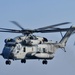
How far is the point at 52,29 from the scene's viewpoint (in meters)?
70.0

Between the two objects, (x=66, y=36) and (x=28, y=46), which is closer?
(x=28, y=46)

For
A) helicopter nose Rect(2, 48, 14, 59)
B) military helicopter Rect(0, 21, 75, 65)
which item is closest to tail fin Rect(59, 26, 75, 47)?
military helicopter Rect(0, 21, 75, 65)

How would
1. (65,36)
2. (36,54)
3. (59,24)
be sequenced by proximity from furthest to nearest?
(65,36)
(36,54)
(59,24)

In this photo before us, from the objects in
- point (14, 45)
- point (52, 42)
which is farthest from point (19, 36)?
point (52, 42)

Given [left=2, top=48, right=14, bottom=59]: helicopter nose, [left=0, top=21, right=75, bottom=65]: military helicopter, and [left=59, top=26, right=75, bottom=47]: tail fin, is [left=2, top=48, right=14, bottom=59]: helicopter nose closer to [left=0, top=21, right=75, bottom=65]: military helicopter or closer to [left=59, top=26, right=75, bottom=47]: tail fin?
[left=0, top=21, right=75, bottom=65]: military helicopter

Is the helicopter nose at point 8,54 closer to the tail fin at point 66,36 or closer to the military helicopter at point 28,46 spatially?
the military helicopter at point 28,46

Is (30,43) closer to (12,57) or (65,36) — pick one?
(12,57)

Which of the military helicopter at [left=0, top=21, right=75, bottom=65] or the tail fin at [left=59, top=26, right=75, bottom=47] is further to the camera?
the tail fin at [left=59, top=26, right=75, bottom=47]

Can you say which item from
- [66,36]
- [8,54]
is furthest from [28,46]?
[66,36]

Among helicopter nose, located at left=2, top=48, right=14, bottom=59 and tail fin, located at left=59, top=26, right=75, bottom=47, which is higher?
helicopter nose, located at left=2, top=48, right=14, bottom=59

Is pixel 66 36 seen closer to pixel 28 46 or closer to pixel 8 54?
pixel 28 46

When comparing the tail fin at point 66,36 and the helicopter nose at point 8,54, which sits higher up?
the helicopter nose at point 8,54

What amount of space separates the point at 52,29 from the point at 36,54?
17.5 ft

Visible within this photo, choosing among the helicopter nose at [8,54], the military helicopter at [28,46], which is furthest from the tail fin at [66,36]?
the helicopter nose at [8,54]
